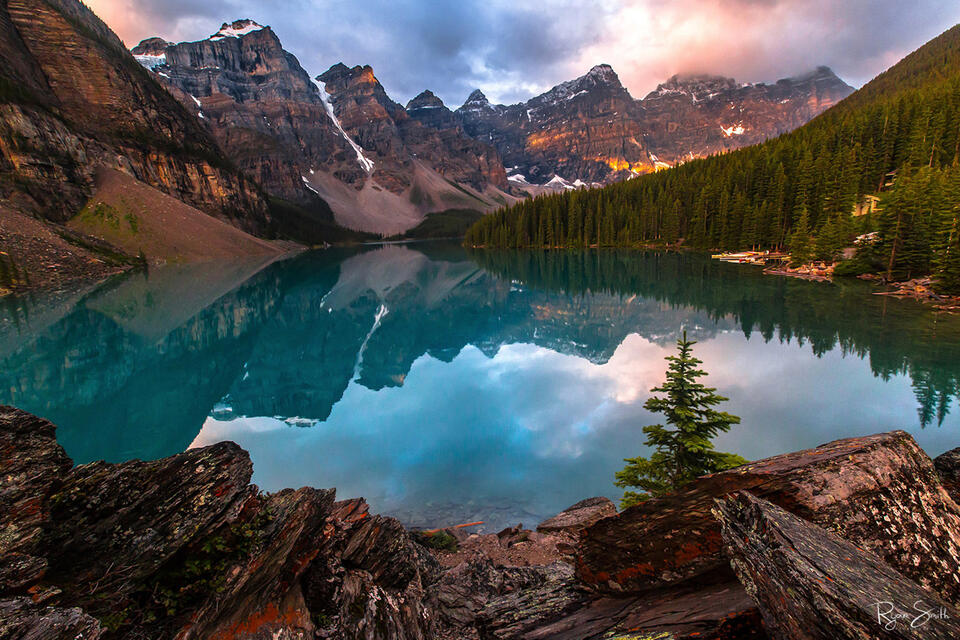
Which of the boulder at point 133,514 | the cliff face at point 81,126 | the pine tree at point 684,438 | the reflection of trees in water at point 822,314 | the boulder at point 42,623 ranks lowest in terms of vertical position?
the reflection of trees in water at point 822,314

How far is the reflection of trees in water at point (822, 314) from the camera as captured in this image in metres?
18.9

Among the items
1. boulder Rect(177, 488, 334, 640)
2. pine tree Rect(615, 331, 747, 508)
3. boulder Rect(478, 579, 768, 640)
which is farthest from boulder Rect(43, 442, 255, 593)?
pine tree Rect(615, 331, 747, 508)

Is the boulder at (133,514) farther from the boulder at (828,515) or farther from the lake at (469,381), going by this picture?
the lake at (469,381)

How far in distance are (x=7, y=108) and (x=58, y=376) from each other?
352 ft

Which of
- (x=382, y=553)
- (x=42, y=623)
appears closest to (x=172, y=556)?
(x=42, y=623)

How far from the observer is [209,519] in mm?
5414

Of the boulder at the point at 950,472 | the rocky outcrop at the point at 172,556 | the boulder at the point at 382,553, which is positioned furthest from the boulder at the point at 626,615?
the boulder at the point at 950,472

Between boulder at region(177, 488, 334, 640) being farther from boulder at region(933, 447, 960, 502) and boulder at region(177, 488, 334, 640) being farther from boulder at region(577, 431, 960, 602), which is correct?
boulder at region(933, 447, 960, 502)

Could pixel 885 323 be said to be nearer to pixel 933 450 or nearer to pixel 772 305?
pixel 772 305

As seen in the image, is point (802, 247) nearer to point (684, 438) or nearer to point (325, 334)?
point (684, 438)

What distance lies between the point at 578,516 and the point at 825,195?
80193 millimetres

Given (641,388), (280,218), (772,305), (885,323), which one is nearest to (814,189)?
(772,305)

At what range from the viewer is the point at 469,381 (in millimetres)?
23547

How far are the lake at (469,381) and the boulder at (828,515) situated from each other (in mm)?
7321
